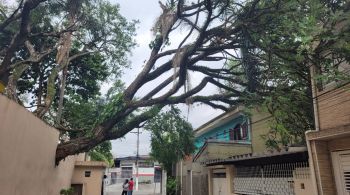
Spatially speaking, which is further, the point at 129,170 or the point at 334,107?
the point at 129,170

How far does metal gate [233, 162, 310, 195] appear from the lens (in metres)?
8.70

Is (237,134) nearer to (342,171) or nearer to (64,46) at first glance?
(64,46)

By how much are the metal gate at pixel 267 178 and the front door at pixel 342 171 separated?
0.92 metres

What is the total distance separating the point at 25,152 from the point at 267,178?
6655 mm

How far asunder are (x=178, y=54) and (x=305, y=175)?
4.26m

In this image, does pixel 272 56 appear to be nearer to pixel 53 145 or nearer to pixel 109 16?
pixel 53 145

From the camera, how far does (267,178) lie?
387 inches

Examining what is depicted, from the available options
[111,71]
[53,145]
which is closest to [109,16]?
[111,71]

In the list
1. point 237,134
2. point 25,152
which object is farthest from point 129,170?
point 25,152

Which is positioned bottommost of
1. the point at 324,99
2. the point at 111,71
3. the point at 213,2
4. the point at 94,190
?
the point at 94,190

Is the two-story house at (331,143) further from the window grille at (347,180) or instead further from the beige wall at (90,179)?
the beige wall at (90,179)

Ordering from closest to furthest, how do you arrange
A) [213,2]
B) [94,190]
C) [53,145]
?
[213,2], [53,145], [94,190]

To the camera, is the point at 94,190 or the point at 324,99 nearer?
the point at 324,99

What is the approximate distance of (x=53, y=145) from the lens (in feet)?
32.8
